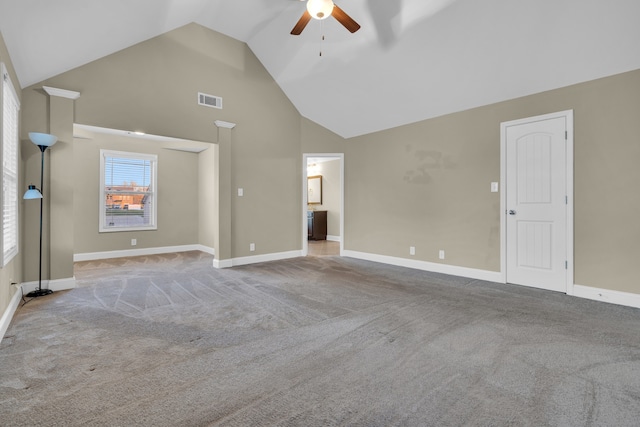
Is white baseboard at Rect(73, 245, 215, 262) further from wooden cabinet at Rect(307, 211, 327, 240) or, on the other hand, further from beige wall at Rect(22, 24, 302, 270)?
wooden cabinet at Rect(307, 211, 327, 240)

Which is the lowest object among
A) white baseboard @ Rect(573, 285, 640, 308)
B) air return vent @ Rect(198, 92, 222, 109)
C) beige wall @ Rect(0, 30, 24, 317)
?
white baseboard @ Rect(573, 285, 640, 308)

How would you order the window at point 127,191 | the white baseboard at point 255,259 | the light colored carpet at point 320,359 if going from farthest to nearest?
the window at point 127,191 → the white baseboard at point 255,259 → the light colored carpet at point 320,359

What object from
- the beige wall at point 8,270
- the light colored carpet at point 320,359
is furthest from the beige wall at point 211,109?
the light colored carpet at point 320,359

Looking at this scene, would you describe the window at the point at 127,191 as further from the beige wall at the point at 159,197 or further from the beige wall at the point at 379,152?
the beige wall at the point at 379,152

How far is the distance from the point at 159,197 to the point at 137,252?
1249 mm

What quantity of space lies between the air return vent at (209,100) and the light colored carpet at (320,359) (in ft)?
9.88

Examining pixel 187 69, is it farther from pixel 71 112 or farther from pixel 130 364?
pixel 130 364

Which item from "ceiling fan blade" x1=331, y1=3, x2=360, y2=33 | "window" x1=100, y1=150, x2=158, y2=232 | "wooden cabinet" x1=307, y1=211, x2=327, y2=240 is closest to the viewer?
"ceiling fan blade" x1=331, y1=3, x2=360, y2=33

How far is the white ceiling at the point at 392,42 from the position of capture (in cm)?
298

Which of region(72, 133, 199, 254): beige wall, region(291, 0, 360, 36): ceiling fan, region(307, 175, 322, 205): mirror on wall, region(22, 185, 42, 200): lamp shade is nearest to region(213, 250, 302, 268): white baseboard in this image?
region(72, 133, 199, 254): beige wall

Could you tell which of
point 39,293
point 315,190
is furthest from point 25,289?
point 315,190

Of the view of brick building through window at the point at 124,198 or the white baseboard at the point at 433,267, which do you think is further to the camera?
the view of brick building through window at the point at 124,198

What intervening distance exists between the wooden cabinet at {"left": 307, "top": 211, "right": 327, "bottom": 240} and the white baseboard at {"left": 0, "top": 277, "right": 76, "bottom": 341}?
225 inches

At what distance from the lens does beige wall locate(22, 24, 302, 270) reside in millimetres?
4059
